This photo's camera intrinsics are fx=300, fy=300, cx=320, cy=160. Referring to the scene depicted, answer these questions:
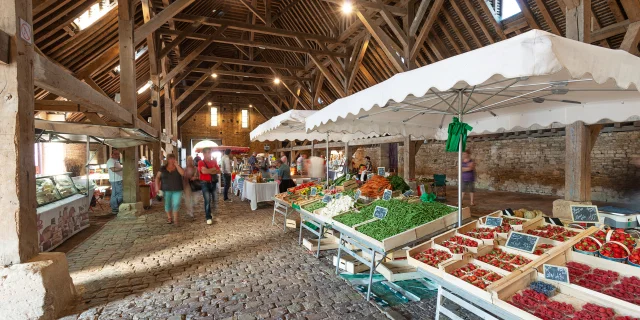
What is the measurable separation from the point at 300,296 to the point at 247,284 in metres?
0.72

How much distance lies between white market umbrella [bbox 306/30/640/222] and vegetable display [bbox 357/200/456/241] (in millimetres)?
523

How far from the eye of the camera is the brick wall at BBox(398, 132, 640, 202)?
841cm

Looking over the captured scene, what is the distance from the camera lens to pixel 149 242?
5.42 meters

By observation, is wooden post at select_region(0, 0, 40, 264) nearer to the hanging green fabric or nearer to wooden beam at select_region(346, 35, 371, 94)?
the hanging green fabric

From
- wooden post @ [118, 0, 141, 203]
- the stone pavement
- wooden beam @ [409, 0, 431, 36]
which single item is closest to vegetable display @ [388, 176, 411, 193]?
the stone pavement

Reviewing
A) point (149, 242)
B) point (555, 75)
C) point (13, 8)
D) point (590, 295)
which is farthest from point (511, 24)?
point (149, 242)

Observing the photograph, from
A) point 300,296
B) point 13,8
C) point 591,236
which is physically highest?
point 13,8

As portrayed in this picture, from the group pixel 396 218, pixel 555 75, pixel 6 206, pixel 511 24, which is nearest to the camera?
pixel 555 75

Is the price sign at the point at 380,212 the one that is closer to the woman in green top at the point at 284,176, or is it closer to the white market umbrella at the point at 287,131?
the white market umbrella at the point at 287,131

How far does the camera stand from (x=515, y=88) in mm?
2898

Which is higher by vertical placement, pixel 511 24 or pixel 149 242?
pixel 511 24

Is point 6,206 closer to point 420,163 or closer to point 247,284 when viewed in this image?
point 247,284

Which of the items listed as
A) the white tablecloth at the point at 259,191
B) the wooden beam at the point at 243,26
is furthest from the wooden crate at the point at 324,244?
the wooden beam at the point at 243,26

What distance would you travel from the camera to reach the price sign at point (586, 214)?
119 inches
